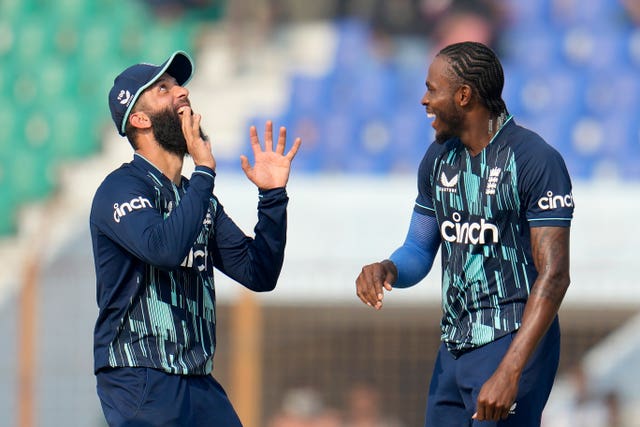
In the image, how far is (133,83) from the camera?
433 cm

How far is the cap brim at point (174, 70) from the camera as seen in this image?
4305mm

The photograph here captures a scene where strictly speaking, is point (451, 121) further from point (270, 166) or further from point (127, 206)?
point (127, 206)

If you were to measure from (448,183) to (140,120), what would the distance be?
1149 millimetres

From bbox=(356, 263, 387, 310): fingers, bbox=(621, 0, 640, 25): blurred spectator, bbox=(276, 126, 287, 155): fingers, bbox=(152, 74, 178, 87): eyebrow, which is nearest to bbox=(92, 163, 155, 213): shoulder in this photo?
bbox=(152, 74, 178, 87): eyebrow

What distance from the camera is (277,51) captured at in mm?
12961

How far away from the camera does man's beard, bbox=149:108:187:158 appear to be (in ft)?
14.1

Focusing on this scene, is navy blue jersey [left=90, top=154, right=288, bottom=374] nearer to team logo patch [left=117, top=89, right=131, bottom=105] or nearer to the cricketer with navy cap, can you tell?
the cricketer with navy cap

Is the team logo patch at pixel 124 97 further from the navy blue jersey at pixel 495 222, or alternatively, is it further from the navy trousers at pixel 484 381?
the navy trousers at pixel 484 381

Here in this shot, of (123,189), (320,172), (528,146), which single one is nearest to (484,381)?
(528,146)

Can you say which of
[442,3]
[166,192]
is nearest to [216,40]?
[442,3]

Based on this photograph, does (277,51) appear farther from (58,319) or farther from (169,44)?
(58,319)

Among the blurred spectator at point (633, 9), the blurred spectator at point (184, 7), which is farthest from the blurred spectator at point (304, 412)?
the blurred spectator at point (184, 7)

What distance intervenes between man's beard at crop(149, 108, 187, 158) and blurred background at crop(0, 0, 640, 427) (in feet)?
13.5

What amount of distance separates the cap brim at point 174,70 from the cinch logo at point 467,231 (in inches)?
45.1
